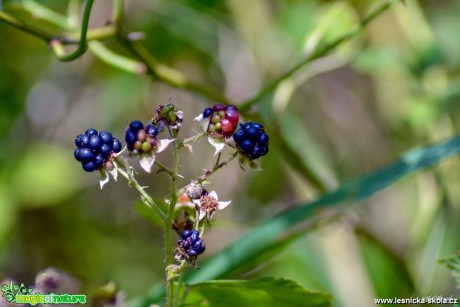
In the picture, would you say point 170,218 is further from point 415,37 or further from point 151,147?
point 415,37

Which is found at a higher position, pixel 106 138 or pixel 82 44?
pixel 82 44

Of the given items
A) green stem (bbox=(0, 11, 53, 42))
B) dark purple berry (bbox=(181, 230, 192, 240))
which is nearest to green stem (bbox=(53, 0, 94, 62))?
green stem (bbox=(0, 11, 53, 42))

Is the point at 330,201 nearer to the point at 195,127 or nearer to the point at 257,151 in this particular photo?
the point at 257,151

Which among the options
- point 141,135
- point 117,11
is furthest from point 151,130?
point 117,11

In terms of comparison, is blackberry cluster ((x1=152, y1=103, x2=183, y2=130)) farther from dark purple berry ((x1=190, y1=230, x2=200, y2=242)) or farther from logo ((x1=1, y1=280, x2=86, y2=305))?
logo ((x1=1, y1=280, x2=86, y2=305))

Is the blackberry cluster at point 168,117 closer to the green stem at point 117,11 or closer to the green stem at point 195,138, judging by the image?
the green stem at point 195,138

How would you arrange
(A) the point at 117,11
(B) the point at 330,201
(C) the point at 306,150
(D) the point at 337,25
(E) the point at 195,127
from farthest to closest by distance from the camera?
(E) the point at 195,127 → (C) the point at 306,150 → (D) the point at 337,25 → (B) the point at 330,201 → (A) the point at 117,11
